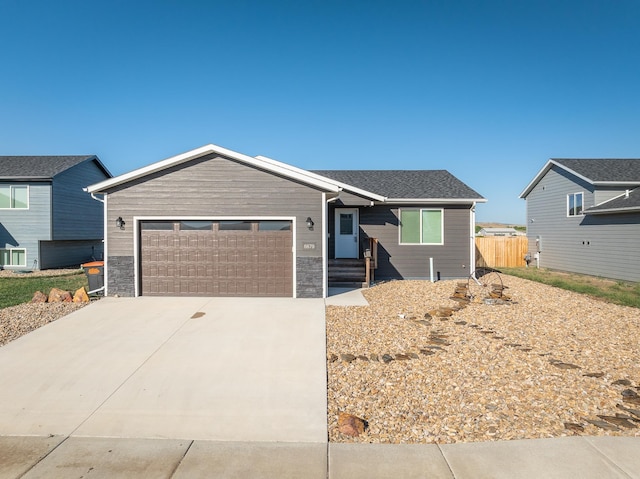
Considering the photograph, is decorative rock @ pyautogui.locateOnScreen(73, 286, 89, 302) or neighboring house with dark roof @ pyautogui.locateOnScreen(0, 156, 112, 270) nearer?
decorative rock @ pyautogui.locateOnScreen(73, 286, 89, 302)

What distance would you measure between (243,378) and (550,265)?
18.8 meters

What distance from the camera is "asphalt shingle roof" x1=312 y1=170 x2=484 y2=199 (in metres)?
13.4

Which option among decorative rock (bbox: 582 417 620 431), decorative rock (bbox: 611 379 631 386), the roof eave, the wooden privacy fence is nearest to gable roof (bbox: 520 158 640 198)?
the roof eave

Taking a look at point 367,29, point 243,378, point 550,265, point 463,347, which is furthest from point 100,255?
point 550,265

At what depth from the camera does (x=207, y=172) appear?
991 centimetres

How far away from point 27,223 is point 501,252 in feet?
78.5

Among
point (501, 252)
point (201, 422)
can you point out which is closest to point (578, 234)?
point (501, 252)

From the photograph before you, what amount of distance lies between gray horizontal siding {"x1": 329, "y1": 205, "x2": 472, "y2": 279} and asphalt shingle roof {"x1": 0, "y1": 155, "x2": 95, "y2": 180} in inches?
557

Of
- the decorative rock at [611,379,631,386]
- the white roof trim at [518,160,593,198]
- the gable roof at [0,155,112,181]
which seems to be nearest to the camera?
the decorative rock at [611,379,631,386]

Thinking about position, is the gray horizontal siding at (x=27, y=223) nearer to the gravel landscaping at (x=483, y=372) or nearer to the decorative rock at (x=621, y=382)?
the gravel landscaping at (x=483, y=372)

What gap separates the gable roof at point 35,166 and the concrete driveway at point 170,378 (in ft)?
41.8

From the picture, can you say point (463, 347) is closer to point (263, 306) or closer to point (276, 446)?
point (276, 446)

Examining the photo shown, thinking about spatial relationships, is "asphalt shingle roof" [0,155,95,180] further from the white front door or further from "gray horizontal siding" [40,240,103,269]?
the white front door

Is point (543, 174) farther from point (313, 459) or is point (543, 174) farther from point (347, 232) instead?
point (313, 459)
